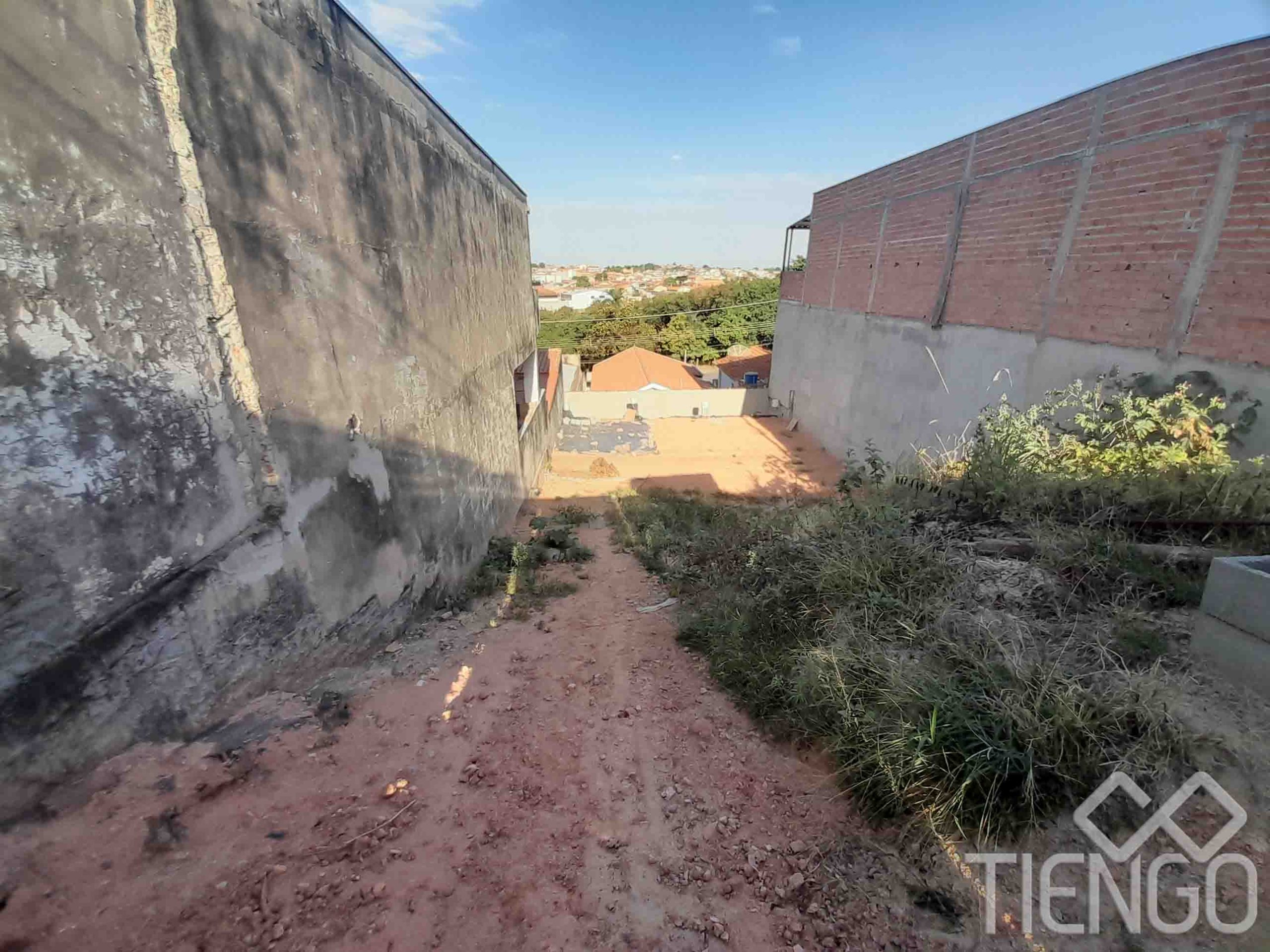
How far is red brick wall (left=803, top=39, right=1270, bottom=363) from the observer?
4.90 metres

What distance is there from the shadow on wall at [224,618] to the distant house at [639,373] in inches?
696

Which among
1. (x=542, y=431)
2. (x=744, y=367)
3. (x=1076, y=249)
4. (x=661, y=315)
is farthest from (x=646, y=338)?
(x=1076, y=249)

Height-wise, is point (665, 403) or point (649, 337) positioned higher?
point (649, 337)

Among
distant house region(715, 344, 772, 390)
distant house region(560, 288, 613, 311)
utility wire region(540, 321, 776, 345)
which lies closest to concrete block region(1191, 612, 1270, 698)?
distant house region(715, 344, 772, 390)

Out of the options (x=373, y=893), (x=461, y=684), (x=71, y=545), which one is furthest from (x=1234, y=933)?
(x=71, y=545)

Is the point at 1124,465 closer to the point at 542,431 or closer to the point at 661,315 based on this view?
the point at 542,431

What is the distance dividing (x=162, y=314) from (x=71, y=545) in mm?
819

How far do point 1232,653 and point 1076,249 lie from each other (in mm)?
6461

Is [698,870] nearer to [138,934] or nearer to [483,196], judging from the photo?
[138,934]

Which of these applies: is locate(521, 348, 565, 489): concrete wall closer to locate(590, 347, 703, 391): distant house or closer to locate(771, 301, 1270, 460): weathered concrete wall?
locate(771, 301, 1270, 460): weathered concrete wall

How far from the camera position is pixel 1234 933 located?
59.4 inches

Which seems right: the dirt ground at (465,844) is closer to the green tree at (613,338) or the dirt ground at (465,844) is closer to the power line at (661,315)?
the green tree at (613,338)

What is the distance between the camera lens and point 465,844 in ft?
6.84

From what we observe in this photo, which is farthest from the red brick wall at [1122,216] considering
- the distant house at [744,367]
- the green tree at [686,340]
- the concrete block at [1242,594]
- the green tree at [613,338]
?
the green tree at [686,340]
